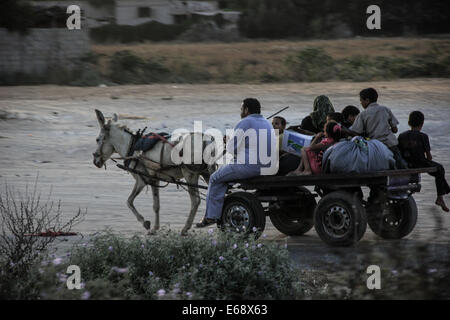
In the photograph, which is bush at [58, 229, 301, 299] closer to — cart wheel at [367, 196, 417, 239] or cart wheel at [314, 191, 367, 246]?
cart wheel at [314, 191, 367, 246]

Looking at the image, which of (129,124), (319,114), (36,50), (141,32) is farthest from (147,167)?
(141,32)

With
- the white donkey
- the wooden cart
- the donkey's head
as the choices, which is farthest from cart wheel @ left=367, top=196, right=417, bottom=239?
the donkey's head

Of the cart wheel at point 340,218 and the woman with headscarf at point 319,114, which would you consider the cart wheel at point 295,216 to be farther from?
the cart wheel at point 340,218

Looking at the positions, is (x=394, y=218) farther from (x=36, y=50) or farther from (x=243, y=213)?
(x=36, y=50)

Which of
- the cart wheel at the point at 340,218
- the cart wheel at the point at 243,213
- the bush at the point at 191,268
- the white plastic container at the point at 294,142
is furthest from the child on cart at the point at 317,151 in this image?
the bush at the point at 191,268

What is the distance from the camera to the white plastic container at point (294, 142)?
1049cm

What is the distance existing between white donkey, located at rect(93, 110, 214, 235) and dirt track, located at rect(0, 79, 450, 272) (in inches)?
23.4

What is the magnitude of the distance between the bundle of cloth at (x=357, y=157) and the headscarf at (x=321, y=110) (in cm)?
86

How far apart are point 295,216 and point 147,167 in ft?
7.44

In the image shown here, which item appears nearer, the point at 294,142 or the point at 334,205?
the point at 334,205

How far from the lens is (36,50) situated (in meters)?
34.1
